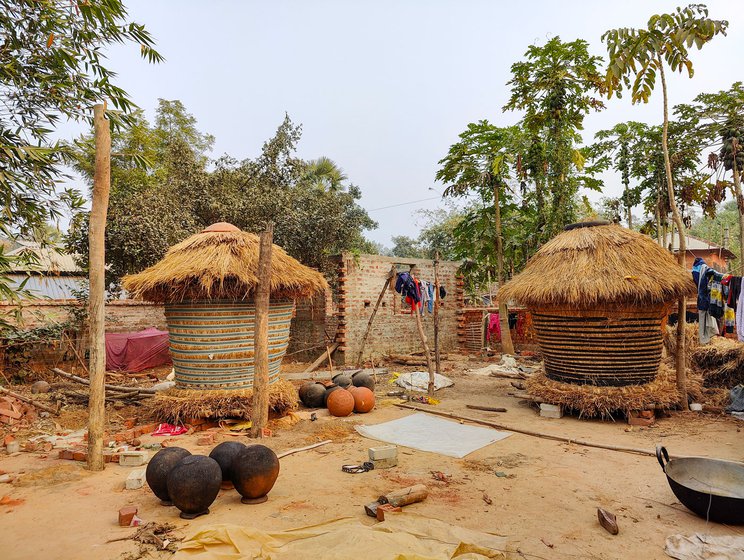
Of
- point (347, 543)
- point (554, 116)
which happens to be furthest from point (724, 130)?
point (347, 543)

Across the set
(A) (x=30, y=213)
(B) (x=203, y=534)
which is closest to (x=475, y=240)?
(A) (x=30, y=213)

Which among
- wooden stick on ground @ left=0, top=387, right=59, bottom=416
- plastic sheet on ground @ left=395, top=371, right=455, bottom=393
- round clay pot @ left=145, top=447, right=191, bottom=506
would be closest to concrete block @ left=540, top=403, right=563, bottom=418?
plastic sheet on ground @ left=395, top=371, right=455, bottom=393

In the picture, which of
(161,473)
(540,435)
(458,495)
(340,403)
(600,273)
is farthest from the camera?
(340,403)

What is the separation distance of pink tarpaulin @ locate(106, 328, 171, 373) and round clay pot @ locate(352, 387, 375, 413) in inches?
273

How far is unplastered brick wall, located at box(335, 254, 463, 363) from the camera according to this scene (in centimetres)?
1212

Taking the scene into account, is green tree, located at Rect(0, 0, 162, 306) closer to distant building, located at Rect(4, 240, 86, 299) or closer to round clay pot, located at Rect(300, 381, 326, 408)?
distant building, located at Rect(4, 240, 86, 299)

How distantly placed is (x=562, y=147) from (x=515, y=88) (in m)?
2.08

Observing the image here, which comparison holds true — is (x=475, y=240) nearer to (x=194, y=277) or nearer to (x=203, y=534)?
(x=194, y=277)

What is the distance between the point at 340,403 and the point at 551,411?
10.9 feet

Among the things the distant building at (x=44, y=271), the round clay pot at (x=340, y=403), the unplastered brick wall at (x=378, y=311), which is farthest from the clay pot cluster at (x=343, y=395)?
the distant building at (x=44, y=271)

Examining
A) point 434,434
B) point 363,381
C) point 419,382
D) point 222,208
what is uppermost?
point 222,208

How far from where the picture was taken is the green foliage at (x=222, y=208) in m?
11.2

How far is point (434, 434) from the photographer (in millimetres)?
6004

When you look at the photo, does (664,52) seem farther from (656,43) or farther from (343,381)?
(343,381)
